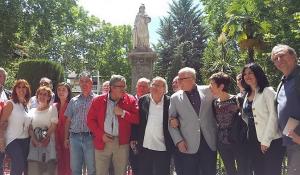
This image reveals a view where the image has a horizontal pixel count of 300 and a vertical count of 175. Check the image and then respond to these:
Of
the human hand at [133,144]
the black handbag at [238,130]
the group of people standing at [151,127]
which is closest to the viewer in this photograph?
the group of people standing at [151,127]

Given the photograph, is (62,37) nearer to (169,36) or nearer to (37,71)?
(169,36)

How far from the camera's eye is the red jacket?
609 centimetres

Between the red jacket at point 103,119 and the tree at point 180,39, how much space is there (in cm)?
2830

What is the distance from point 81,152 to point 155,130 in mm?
1313

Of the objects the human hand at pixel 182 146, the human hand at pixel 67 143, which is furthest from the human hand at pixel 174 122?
the human hand at pixel 67 143

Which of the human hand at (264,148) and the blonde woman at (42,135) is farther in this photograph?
the blonde woman at (42,135)

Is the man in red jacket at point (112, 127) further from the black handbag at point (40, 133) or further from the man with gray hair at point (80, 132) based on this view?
the black handbag at point (40, 133)

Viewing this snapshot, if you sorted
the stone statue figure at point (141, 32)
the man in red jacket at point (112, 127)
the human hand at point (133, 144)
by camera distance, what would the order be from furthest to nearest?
the stone statue figure at point (141, 32)
the human hand at point (133, 144)
the man in red jacket at point (112, 127)

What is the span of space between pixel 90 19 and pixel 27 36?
1615 centimetres

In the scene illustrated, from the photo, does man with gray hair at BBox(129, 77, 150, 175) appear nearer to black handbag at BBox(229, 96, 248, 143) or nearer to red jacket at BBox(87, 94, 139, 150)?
red jacket at BBox(87, 94, 139, 150)

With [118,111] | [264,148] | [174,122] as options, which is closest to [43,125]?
[118,111]

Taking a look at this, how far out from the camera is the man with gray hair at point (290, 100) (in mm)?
4422

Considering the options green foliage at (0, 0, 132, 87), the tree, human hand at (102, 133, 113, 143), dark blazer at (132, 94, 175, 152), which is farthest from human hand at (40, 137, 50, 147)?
the tree

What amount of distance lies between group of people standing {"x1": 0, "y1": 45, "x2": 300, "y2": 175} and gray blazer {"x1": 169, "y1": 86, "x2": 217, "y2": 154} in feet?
0.05
